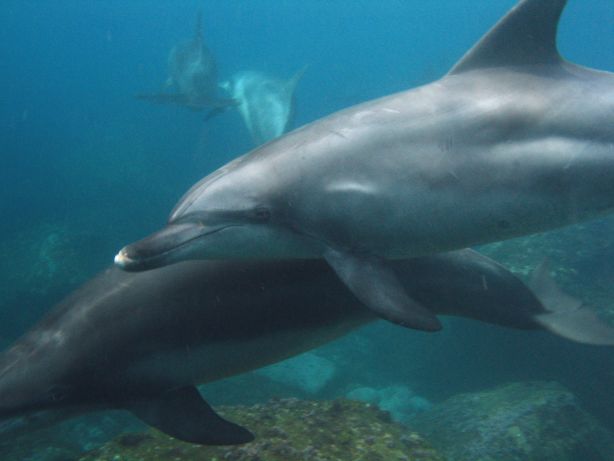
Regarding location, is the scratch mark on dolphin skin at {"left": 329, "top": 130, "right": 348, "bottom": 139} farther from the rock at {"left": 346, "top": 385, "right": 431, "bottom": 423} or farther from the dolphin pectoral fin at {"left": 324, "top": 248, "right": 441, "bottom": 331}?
the rock at {"left": 346, "top": 385, "right": 431, "bottom": 423}

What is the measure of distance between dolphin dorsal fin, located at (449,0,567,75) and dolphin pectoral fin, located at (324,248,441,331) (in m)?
2.25

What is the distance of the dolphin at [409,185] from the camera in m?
4.06

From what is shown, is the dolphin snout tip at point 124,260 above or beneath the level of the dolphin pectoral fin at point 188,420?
above

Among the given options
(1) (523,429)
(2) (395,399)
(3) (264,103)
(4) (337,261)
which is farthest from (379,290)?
(3) (264,103)

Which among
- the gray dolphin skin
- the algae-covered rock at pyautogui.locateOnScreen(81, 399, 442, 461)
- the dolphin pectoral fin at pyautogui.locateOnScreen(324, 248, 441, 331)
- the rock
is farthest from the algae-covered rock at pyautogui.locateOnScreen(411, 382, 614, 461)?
the dolphin pectoral fin at pyautogui.locateOnScreen(324, 248, 441, 331)

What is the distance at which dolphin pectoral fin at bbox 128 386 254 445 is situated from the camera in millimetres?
4613

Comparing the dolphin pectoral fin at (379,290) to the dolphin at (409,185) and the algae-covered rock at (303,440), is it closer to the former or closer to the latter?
the dolphin at (409,185)

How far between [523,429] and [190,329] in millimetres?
7801

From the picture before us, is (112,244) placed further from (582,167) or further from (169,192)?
(582,167)

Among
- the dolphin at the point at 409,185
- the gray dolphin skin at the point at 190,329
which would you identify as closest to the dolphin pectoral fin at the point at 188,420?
the gray dolphin skin at the point at 190,329

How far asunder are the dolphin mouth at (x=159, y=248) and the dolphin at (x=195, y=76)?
67.9 feet

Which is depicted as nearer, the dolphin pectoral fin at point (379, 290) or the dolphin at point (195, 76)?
the dolphin pectoral fin at point (379, 290)

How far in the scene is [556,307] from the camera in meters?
5.21

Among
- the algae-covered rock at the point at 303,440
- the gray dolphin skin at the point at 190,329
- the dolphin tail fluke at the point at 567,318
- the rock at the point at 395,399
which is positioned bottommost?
the rock at the point at 395,399
